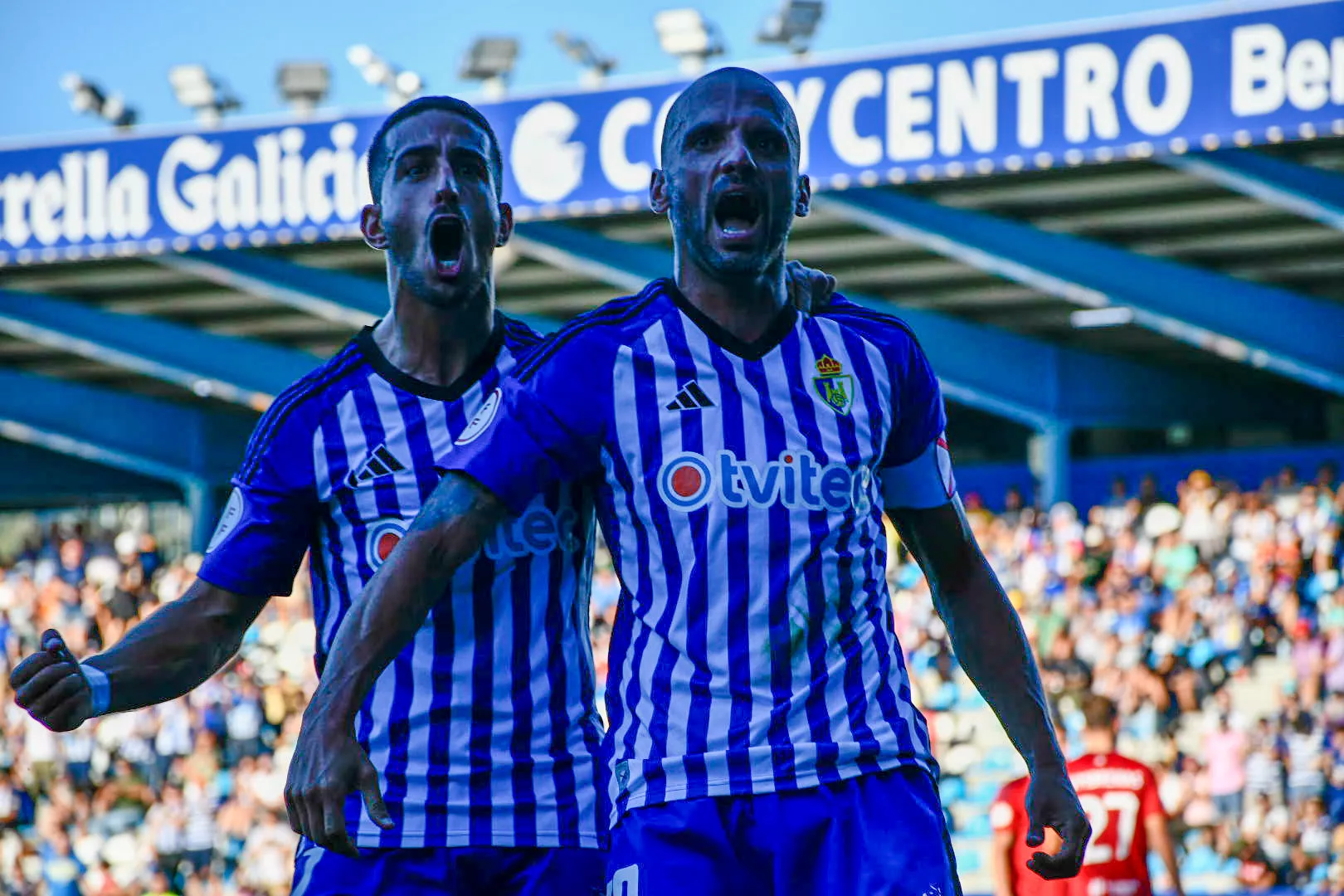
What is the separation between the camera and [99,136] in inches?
919

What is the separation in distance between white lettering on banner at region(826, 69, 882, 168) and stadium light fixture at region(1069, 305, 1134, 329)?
4.70 meters

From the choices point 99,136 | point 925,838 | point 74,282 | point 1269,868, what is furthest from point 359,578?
point 74,282

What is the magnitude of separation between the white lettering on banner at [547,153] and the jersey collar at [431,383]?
16665mm

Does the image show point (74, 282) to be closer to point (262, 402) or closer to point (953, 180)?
point (262, 402)

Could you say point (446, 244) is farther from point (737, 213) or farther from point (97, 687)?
point (97, 687)

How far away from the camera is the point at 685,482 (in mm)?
3391

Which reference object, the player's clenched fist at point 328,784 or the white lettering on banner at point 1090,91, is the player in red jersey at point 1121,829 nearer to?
the player's clenched fist at point 328,784

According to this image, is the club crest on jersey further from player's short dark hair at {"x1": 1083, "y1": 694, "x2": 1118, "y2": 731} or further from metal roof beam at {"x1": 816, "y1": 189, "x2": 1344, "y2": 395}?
metal roof beam at {"x1": 816, "y1": 189, "x2": 1344, "y2": 395}

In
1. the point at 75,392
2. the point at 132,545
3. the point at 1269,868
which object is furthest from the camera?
the point at 75,392

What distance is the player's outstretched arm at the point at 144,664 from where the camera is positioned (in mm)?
3703

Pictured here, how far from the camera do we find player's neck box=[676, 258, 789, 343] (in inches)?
139

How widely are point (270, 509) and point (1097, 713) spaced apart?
526cm

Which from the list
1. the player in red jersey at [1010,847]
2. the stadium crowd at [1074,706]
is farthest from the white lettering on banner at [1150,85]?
the player in red jersey at [1010,847]

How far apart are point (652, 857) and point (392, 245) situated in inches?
55.8
